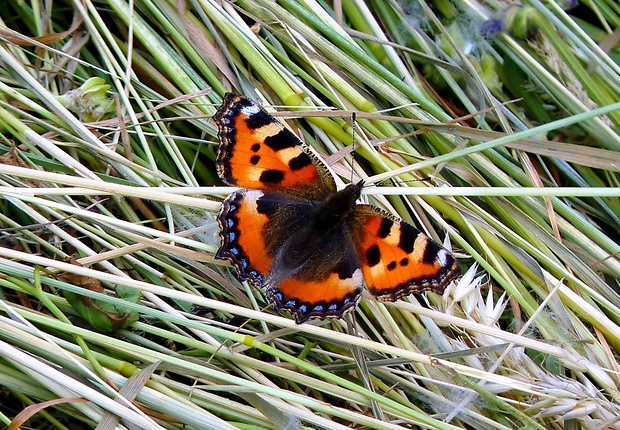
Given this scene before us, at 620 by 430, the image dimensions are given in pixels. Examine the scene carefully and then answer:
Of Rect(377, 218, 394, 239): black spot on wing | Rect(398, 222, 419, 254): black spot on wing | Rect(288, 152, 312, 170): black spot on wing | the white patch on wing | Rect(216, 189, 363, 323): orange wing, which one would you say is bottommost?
Rect(216, 189, 363, 323): orange wing

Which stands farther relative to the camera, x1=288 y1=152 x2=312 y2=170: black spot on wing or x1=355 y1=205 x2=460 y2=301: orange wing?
x1=288 y1=152 x2=312 y2=170: black spot on wing

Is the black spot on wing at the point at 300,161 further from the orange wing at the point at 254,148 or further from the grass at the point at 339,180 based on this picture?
the grass at the point at 339,180

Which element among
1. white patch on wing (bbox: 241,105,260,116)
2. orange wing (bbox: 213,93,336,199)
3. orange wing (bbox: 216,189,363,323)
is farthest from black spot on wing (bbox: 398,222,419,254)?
white patch on wing (bbox: 241,105,260,116)

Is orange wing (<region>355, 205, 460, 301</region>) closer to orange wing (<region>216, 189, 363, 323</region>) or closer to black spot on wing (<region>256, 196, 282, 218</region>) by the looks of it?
orange wing (<region>216, 189, 363, 323</region>)

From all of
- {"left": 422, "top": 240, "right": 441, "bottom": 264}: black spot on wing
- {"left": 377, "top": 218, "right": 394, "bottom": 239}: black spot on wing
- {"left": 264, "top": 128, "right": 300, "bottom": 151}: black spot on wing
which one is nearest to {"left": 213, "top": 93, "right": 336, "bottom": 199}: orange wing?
{"left": 264, "top": 128, "right": 300, "bottom": 151}: black spot on wing

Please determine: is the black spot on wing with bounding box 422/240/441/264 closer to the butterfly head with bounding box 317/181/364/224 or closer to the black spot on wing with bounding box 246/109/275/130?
the butterfly head with bounding box 317/181/364/224

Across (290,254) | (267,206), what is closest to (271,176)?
(267,206)

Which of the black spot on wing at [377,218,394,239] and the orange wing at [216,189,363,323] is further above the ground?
the black spot on wing at [377,218,394,239]

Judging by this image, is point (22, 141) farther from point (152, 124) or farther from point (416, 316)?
point (416, 316)

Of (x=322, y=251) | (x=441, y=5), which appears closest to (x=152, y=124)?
(x=322, y=251)
